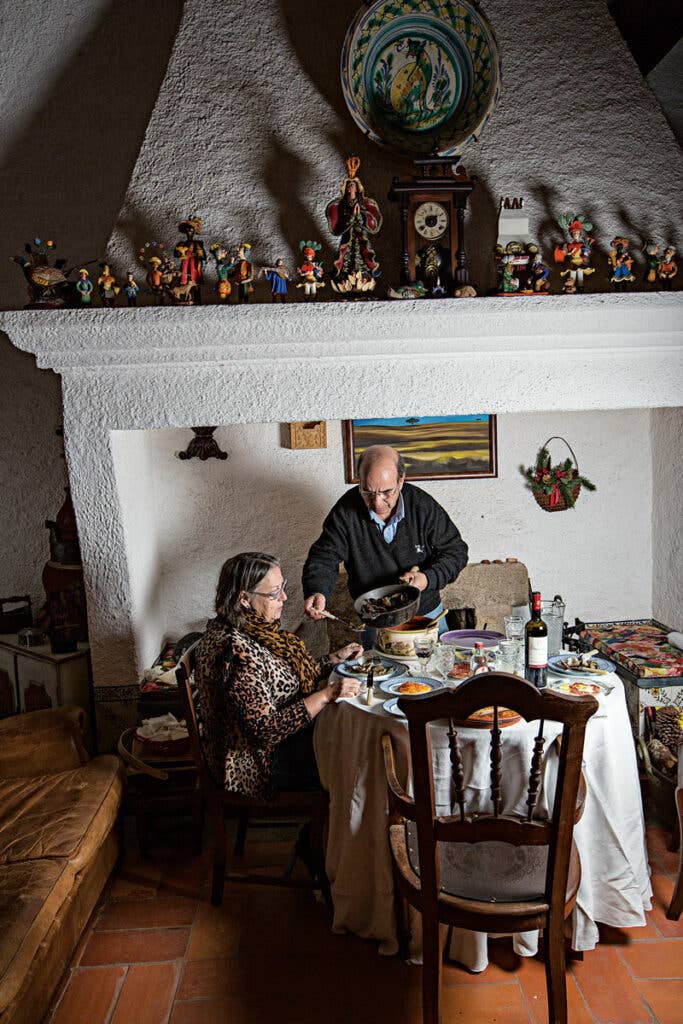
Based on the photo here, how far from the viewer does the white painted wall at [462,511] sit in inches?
199

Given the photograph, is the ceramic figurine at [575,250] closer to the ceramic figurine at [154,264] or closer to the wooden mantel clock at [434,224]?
the wooden mantel clock at [434,224]

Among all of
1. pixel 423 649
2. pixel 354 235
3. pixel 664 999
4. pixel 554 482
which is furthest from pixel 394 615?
pixel 554 482

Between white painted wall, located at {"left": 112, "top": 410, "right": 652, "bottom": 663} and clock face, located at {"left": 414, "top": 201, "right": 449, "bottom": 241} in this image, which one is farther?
white painted wall, located at {"left": 112, "top": 410, "right": 652, "bottom": 663}

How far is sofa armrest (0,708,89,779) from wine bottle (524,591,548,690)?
6.85 ft

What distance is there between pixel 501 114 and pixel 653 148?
78cm

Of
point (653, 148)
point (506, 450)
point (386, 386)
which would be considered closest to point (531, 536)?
point (506, 450)

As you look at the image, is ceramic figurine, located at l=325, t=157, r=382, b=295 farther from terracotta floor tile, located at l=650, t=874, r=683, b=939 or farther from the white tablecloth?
terracotta floor tile, located at l=650, t=874, r=683, b=939

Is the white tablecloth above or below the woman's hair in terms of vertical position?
below

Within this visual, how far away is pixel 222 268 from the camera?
3.74 m

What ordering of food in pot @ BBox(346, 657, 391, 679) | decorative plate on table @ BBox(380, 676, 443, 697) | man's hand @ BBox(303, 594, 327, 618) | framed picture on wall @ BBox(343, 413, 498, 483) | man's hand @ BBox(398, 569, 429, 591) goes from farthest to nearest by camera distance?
framed picture on wall @ BBox(343, 413, 498, 483)
man's hand @ BBox(398, 569, 429, 591)
man's hand @ BBox(303, 594, 327, 618)
food in pot @ BBox(346, 657, 391, 679)
decorative plate on table @ BBox(380, 676, 443, 697)

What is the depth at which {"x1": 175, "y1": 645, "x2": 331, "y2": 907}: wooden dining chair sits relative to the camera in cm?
309

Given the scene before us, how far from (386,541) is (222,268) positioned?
153cm

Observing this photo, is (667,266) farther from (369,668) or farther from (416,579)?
(369,668)

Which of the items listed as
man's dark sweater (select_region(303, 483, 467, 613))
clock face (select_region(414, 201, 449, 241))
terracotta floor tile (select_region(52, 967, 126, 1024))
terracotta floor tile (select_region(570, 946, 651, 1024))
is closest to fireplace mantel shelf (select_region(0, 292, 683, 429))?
clock face (select_region(414, 201, 449, 241))
